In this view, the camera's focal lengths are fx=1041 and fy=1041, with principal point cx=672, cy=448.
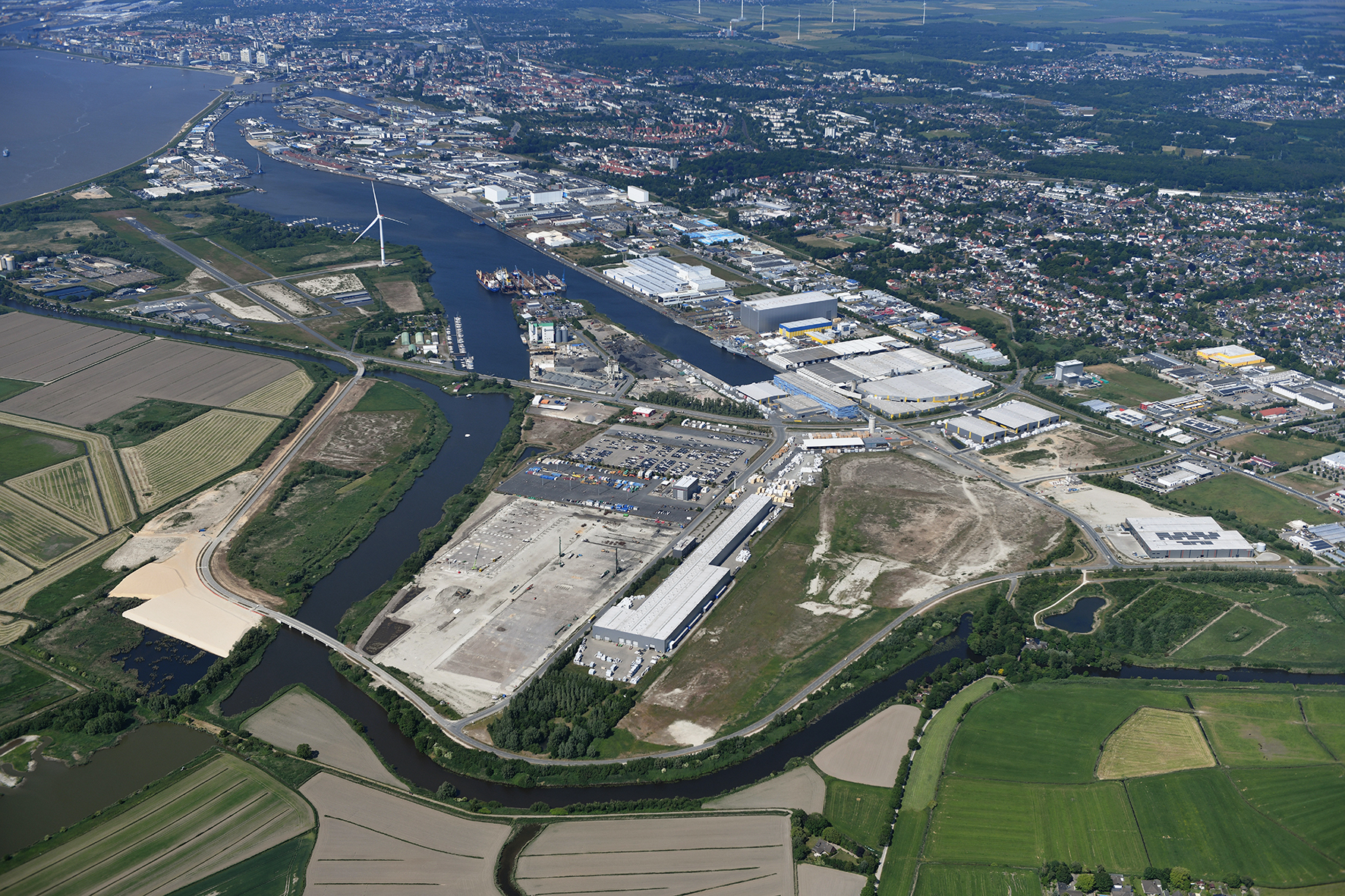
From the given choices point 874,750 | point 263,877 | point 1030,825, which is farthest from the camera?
point 874,750

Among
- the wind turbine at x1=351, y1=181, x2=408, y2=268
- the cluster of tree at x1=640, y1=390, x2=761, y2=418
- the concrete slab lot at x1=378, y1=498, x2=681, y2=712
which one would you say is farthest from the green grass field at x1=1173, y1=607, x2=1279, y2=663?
the wind turbine at x1=351, y1=181, x2=408, y2=268

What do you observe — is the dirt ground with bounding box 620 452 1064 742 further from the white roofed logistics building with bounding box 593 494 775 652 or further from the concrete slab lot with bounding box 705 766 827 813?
the concrete slab lot with bounding box 705 766 827 813

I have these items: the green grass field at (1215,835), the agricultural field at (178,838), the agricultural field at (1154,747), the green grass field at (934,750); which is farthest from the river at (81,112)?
the green grass field at (1215,835)

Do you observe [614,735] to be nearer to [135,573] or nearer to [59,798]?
[59,798]

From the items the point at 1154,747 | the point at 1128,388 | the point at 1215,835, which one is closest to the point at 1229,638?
the point at 1154,747

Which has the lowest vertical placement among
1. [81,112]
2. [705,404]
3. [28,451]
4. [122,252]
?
[705,404]

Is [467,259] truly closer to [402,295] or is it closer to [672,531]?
[402,295]
